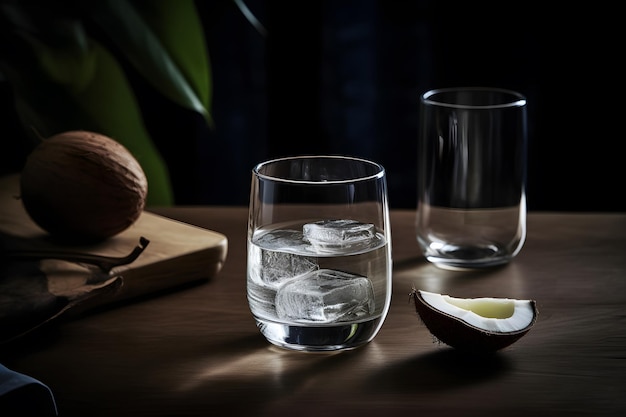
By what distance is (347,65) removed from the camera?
1.80 meters

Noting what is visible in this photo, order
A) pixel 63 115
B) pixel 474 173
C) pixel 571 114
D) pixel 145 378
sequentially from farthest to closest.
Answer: pixel 571 114
pixel 63 115
pixel 474 173
pixel 145 378

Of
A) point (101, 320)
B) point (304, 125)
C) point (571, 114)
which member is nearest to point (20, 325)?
point (101, 320)

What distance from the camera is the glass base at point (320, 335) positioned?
2.70 feet

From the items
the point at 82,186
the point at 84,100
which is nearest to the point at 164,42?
the point at 84,100

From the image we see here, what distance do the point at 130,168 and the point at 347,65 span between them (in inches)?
31.8

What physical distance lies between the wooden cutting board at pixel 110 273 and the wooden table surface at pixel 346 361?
2 cm

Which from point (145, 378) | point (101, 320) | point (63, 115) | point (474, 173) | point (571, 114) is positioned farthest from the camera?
point (571, 114)

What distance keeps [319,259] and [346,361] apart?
95 millimetres

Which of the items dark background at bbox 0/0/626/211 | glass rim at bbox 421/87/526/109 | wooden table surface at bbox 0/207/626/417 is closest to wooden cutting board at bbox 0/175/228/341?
wooden table surface at bbox 0/207/626/417

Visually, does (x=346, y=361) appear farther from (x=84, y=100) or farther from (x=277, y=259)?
(x=84, y=100)

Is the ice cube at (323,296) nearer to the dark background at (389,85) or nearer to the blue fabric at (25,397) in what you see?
the blue fabric at (25,397)

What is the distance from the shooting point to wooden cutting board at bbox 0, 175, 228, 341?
90 cm

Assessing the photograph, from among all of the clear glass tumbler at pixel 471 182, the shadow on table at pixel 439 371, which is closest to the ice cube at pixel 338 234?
the shadow on table at pixel 439 371

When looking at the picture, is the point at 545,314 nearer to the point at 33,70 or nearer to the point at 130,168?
the point at 130,168
